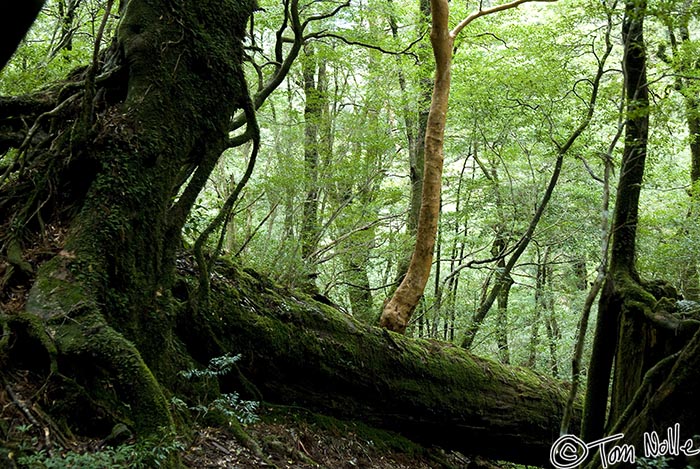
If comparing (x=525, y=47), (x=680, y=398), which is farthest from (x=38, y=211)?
(x=525, y=47)

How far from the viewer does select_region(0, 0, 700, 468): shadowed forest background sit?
3166 millimetres

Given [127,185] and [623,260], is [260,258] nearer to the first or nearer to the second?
[127,185]

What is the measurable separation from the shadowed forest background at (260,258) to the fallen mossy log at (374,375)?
3cm

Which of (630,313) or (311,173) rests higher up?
(311,173)

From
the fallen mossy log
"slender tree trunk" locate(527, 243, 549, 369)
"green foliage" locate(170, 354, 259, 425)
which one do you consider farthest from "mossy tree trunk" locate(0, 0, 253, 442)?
"slender tree trunk" locate(527, 243, 549, 369)

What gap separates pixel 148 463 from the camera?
9.25 ft

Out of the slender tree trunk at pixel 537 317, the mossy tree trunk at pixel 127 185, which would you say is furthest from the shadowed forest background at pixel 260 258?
the slender tree trunk at pixel 537 317

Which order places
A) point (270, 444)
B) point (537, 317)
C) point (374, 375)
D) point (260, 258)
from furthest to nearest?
point (537, 317)
point (260, 258)
point (374, 375)
point (270, 444)

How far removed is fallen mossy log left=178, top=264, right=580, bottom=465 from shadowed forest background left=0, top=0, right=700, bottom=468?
1.0 inches

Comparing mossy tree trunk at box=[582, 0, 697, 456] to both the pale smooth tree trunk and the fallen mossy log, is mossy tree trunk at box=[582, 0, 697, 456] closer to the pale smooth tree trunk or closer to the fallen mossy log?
the fallen mossy log

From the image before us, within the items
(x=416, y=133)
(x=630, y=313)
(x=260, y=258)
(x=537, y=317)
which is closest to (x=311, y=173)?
(x=260, y=258)

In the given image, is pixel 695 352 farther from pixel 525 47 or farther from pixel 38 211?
pixel 525 47

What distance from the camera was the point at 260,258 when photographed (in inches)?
359

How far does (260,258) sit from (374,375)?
3.64 m
